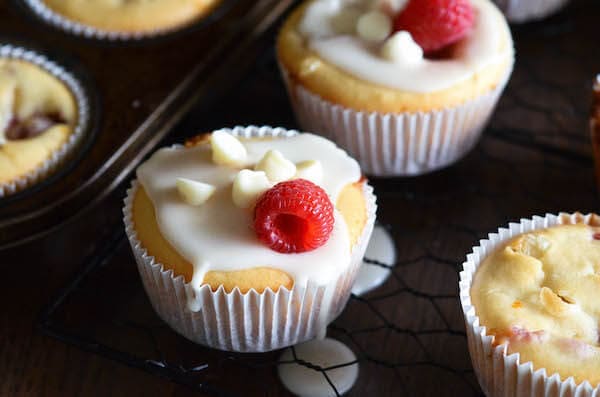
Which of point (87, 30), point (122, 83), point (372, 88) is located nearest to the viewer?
point (372, 88)

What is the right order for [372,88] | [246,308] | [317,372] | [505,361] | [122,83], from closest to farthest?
[505,361] → [246,308] → [317,372] → [372,88] → [122,83]

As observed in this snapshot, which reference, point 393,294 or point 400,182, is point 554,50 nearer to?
point 400,182

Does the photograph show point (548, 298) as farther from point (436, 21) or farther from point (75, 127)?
point (75, 127)

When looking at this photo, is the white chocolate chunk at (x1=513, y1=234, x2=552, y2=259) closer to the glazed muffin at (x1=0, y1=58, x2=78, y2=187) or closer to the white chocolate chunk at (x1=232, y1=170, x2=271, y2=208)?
the white chocolate chunk at (x1=232, y1=170, x2=271, y2=208)

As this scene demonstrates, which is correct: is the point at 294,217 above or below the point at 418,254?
above

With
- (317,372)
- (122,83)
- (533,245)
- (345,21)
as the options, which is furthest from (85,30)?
(533,245)

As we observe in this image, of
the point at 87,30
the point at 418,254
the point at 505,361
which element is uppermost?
the point at 87,30
